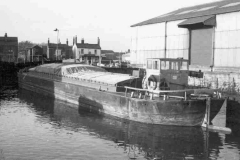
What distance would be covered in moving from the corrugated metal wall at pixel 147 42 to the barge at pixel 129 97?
1044 cm

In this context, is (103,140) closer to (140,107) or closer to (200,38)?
(140,107)

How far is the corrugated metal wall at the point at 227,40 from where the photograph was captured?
30.1 metres

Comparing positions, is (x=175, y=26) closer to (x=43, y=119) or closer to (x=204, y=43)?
(x=204, y=43)

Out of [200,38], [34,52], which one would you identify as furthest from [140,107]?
[34,52]

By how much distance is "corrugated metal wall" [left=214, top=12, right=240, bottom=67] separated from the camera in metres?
30.1

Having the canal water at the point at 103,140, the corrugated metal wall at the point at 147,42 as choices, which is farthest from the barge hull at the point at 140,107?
Result: the corrugated metal wall at the point at 147,42

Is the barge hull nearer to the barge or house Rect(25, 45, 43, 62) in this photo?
the barge

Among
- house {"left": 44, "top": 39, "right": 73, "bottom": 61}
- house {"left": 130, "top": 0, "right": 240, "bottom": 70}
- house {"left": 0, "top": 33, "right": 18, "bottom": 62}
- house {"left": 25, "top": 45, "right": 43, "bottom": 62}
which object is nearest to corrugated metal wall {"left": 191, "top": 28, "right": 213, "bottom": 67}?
house {"left": 130, "top": 0, "right": 240, "bottom": 70}

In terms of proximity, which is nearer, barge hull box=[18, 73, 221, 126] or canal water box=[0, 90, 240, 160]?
canal water box=[0, 90, 240, 160]

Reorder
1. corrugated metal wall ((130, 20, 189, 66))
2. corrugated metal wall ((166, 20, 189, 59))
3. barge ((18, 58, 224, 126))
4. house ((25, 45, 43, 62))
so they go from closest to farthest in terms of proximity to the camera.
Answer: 1. barge ((18, 58, 224, 126))
2. corrugated metal wall ((166, 20, 189, 59))
3. corrugated metal wall ((130, 20, 189, 66))
4. house ((25, 45, 43, 62))

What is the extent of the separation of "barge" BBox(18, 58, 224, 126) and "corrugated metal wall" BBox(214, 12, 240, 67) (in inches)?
363

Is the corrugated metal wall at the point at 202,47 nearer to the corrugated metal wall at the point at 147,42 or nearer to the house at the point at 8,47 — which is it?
the corrugated metal wall at the point at 147,42

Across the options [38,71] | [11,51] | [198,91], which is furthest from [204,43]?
[11,51]

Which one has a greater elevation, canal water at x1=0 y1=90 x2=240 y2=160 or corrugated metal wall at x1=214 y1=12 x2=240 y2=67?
corrugated metal wall at x1=214 y1=12 x2=240 y2=67
